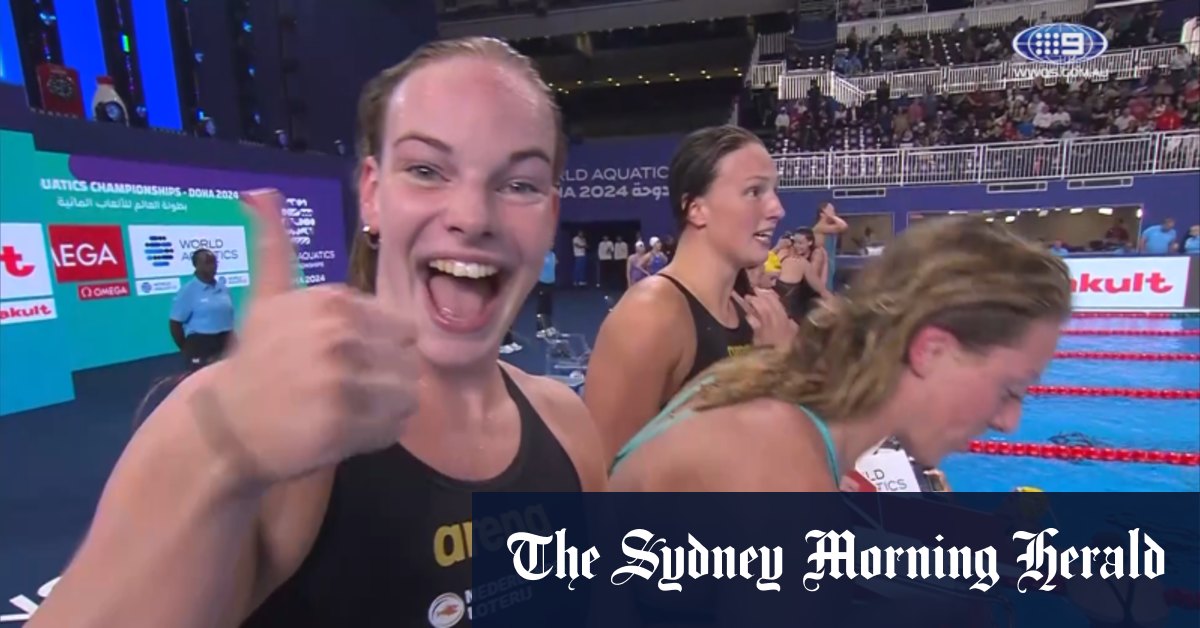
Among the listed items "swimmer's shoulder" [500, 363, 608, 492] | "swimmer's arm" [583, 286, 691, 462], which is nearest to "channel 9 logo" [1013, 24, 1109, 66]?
"swimmer's arm" [583, 286, 691, 462]

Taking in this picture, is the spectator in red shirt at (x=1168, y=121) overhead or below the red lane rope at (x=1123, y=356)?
overhead

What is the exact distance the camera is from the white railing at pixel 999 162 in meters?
13.6

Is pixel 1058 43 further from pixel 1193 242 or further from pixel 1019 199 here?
pixel 1193 242

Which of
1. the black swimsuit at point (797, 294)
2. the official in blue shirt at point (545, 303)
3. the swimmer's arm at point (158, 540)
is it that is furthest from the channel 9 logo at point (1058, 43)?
the swimmer's arm at point (158, 540)

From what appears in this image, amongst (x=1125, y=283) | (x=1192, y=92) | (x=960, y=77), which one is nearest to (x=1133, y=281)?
(x=1125, y=283)

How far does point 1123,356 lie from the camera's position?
8.01 meters

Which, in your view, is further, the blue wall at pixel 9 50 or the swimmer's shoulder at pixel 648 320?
the blue wall at pixel 9 50

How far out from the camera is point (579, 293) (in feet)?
57.0

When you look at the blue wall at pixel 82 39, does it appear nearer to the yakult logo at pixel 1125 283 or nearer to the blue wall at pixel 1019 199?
the blue wall at pixel 1019 199

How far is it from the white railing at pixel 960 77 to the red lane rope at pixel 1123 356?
11392 mm

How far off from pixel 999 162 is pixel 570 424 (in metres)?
15.9

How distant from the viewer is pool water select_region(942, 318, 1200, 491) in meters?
4.62

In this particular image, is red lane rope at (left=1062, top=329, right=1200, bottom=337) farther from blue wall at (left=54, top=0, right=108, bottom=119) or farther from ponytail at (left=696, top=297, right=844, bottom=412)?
blue wall at (left=54, top=0, right=108, bottom=119)

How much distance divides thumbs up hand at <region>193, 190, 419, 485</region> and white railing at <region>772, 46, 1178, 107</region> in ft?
63.9
